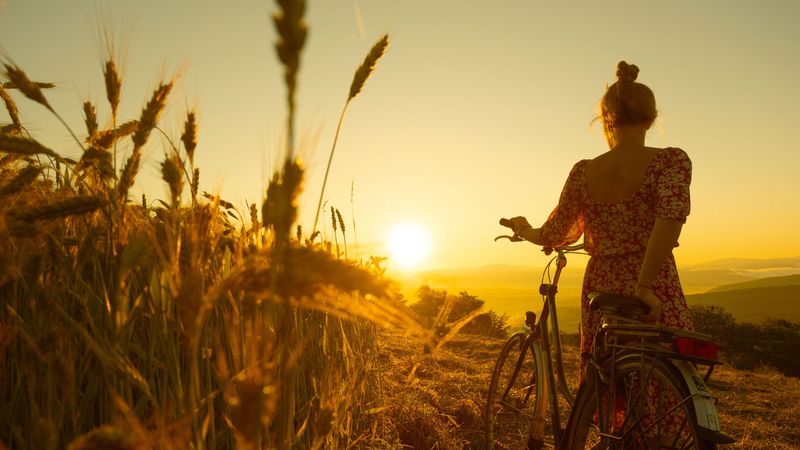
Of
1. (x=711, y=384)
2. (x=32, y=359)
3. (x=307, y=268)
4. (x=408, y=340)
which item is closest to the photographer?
(x=307, y=268)

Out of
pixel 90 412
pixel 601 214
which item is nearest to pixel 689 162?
pixel 601 214

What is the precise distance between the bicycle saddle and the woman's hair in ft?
3.27

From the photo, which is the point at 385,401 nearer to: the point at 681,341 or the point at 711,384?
the point at 681,341

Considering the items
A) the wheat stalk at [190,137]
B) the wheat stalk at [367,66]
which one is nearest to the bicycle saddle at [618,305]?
the wheat stalk at [367,66]

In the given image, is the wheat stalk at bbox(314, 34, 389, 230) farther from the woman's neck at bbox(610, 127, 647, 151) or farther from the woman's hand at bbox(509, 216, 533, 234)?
the woman's hand at bbox(509, 216, 533, 234)

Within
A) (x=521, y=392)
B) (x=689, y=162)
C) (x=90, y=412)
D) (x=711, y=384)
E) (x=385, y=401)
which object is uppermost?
(x=689, y=162)

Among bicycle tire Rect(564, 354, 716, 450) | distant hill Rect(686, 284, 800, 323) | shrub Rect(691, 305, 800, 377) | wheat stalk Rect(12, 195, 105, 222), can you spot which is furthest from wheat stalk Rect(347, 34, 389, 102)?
distant hill Rect(686, 284, 800, 323)

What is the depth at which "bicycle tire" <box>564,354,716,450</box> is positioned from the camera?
2.20m

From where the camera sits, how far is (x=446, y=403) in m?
4.85

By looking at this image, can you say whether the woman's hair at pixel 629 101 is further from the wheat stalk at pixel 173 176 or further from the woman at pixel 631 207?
the wheat stalk at pixel 173 176

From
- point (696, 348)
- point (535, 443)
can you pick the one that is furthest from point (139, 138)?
point (535, 443)

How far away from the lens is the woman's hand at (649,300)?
2.61 meters

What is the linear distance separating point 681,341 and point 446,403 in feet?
10.2

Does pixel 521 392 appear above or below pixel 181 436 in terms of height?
below
